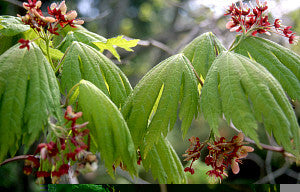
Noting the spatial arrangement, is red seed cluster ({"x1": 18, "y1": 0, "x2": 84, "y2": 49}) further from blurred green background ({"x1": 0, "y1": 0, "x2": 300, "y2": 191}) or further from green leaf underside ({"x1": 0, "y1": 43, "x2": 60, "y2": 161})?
blurred green background ({"x1": 0, "y1": 0, "x2": 300, "y2": 191})

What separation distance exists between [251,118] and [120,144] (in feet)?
1.24

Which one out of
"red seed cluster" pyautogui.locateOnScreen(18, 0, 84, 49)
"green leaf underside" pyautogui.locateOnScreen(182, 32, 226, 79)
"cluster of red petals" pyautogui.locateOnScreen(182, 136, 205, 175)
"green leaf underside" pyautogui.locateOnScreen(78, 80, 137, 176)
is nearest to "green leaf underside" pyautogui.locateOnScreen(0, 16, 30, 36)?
"red seed cluster" pyautogui.locateOnScreen(18, 0, 84, 49)

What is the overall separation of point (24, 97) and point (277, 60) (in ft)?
2.98

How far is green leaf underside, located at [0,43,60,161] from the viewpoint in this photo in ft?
2.52

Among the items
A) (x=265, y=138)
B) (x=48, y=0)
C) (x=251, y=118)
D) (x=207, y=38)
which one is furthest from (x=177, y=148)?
(x=251, y=118)

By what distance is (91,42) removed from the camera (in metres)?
1.33

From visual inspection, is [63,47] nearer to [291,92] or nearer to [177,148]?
[291,92]

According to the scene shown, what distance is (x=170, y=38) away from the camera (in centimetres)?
723

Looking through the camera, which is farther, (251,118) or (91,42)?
(91,42)

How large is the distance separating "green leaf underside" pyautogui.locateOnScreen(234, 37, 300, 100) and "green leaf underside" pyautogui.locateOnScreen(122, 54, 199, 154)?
0.30m

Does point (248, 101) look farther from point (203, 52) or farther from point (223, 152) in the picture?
point (203, 52)

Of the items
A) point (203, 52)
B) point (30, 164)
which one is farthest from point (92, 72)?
point (203, 52)

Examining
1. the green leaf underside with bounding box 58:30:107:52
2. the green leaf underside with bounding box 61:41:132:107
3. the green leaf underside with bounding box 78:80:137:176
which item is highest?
the green leaf underside with bounding box 58:30:107:52

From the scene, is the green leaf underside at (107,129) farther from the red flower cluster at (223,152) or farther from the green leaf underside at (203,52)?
the green leaf underside at (203,52)
